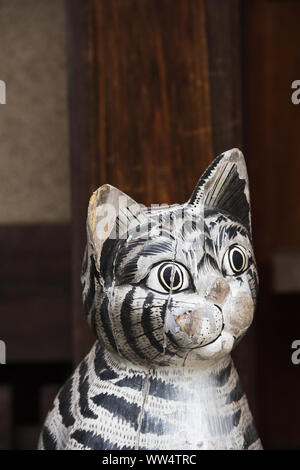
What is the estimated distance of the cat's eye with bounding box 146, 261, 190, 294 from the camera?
103 centimetres

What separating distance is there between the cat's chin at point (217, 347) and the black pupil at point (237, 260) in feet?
0.32

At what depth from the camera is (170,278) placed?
1.03 m

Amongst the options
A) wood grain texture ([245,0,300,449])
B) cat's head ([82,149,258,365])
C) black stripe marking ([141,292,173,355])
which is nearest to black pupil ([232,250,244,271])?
cat's head ([82,149,258,365])

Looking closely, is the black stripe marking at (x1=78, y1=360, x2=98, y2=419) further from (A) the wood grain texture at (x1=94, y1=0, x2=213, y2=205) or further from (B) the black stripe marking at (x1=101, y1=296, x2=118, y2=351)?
(A) the wood grain texture at (x1=94, y1=0, x2=213, y2=205)

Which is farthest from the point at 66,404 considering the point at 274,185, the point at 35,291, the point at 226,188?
the point at 274,185

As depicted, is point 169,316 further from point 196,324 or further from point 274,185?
point 274,185

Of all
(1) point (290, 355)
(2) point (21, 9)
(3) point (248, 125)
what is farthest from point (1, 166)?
(1) point (290, 355)

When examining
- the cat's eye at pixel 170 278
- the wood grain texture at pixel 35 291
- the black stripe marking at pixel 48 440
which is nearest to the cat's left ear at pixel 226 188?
the cat's eye at pixel 170 278

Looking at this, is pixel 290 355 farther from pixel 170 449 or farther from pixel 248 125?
pixel 170 449

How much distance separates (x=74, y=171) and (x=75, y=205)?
68 mm

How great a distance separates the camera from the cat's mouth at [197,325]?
3.32 ft

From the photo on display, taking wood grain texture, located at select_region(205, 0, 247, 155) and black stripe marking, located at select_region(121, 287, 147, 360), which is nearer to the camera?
black stripe marking, located at select_region(121, 287, 147, 360)

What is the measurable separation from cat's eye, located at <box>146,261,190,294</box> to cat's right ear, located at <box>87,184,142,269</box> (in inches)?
3.4

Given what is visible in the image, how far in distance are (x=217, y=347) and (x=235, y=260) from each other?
13 cm
